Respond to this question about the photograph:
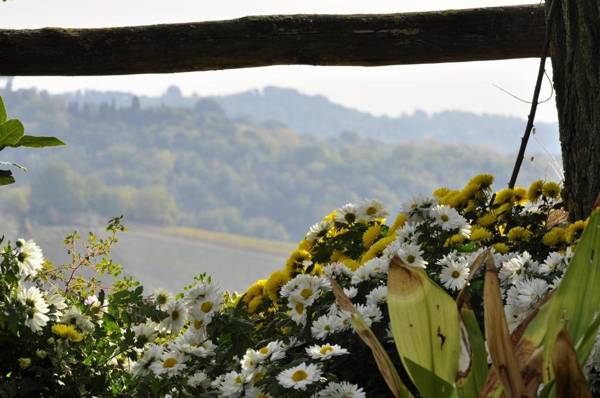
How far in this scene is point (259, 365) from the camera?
1893mm

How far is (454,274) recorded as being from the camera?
2.01 meters

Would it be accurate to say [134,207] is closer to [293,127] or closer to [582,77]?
[293,127]

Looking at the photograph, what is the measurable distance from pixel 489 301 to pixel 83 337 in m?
1.10

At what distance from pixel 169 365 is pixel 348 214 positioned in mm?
753

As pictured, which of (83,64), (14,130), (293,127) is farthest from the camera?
(293,127)

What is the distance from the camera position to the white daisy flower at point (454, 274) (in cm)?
199

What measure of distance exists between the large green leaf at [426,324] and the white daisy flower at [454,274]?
20.0 inches

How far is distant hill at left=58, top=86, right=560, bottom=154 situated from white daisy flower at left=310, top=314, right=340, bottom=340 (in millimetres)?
148914

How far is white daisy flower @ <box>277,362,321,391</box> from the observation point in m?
1.71

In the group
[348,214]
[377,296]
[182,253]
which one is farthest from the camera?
[182,253]

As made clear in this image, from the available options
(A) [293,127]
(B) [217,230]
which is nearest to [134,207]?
(B) [217,230]

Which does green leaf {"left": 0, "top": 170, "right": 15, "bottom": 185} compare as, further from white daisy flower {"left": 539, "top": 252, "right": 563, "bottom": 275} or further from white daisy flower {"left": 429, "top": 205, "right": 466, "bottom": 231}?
white daisy flower {"left": 539, "top": 252, "right": 563, "bottom": 275}

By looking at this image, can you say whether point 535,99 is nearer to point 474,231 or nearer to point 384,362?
point 474,231

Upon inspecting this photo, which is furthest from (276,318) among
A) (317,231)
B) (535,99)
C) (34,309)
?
(535,99)
